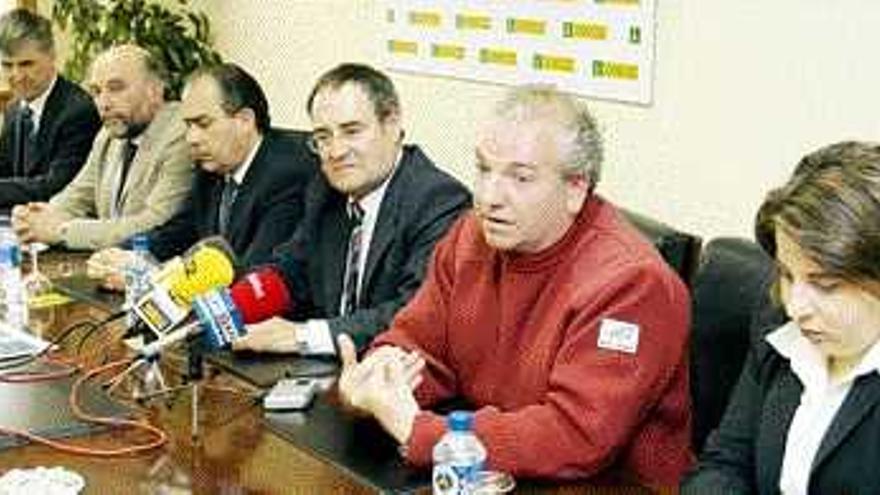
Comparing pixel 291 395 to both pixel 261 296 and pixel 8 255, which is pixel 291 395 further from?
pixel 8 255

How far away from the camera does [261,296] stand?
2.77m

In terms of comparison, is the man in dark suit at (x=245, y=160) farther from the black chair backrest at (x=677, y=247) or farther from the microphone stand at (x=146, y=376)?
the black chair backrest at (x=677, y=247)

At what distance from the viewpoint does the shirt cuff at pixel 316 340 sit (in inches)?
99.9

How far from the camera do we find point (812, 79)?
2.59 meters

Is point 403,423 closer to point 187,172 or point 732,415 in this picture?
point 732,415

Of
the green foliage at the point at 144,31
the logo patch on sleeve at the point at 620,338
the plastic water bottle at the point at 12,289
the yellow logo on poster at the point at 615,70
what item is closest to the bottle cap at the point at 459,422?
the logo patch on sleeve at the point at 620,338

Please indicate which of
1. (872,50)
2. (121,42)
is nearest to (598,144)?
(872,50)

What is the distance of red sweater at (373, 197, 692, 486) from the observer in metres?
1.90

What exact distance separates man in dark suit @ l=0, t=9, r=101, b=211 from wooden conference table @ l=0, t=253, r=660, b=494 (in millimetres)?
2454

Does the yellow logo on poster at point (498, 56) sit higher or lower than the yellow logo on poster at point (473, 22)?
lower

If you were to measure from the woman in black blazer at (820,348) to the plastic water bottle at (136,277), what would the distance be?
1.13 meters

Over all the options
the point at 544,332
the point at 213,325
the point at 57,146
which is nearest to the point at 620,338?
the point at 544,332

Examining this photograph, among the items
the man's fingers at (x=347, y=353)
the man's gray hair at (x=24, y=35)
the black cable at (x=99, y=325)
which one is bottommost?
the black cable at (x=99, y=325)

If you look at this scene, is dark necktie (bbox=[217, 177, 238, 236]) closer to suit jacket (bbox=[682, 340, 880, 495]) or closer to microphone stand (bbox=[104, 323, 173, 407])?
microphone stand (bbox=[104, 323, 173, 407])
